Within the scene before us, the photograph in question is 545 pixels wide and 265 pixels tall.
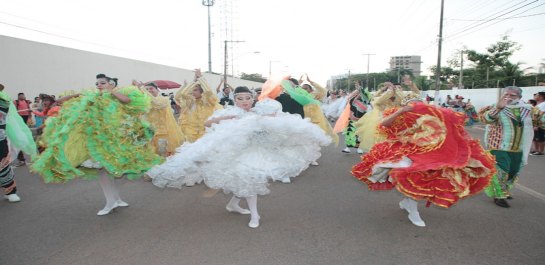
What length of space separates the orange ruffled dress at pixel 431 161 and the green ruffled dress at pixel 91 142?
2.91 metres

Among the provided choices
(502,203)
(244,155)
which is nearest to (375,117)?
(502,203)

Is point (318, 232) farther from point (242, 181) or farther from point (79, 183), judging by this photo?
point (79, 183)

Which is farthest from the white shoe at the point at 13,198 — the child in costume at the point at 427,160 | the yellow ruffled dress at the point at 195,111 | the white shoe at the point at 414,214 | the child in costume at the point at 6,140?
the white shoe at the point at 414,214

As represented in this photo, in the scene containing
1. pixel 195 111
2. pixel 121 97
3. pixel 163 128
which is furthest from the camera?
pixel 195 111

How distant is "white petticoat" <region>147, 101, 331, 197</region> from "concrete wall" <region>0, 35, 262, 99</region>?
39.4ft

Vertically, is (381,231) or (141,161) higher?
(141,161)

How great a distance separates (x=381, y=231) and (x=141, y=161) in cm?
307

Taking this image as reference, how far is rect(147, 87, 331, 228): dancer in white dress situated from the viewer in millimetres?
3918

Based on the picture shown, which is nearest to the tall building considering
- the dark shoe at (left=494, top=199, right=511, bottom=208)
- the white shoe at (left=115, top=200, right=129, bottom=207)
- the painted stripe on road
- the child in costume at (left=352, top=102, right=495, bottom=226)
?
the painted stripe on road

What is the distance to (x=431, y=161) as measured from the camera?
12.9 ft

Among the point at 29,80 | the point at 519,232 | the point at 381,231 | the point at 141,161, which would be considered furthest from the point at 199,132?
the point at 29,80

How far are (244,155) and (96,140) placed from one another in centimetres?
191

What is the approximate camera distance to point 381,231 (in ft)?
13.8

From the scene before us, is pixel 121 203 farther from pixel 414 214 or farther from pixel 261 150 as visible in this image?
pixel 414 214
